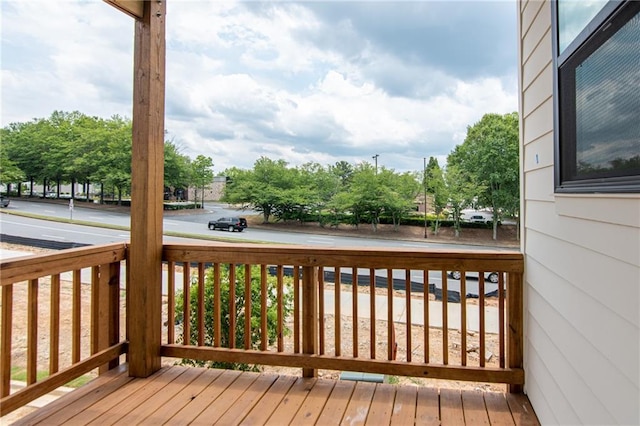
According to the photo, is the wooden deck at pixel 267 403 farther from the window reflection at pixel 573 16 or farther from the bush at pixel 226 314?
the window reflection at pixel 573 16

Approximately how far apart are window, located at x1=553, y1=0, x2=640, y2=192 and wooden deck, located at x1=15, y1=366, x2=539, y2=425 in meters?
1.29

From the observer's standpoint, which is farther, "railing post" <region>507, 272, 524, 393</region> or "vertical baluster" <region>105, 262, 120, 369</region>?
"vertical baluster" <region>105, 262, 120, 369</region>

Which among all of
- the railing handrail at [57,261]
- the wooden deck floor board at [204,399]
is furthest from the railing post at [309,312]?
the railing handrail at [57,261]

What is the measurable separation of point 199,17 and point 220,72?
0.43 m

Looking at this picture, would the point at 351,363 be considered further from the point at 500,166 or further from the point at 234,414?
the point at 500,166

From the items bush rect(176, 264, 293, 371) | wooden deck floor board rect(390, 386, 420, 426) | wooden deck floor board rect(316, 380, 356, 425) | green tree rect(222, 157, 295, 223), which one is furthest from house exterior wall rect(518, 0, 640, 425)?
bush rect(176, 264, 293, 371)

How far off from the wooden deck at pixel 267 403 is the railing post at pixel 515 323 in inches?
8.4

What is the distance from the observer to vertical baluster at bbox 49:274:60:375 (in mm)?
2012

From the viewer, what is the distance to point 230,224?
2.63 meters

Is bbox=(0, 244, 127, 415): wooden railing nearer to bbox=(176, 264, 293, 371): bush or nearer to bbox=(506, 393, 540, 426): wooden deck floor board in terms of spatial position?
bbox=(176, 264, 293, 371): bush

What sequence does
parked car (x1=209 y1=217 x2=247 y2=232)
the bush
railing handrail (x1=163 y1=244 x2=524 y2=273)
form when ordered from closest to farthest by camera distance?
1. railing handrail (x1=163 y1=244 x2=524 y2=273)
2. parked car (x1=209 y1=217 x2=247 y2=232)
3. the bush

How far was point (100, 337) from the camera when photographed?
2299mm

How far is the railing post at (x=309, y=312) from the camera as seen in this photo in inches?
90.0

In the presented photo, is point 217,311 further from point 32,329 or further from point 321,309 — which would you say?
point 32,329
